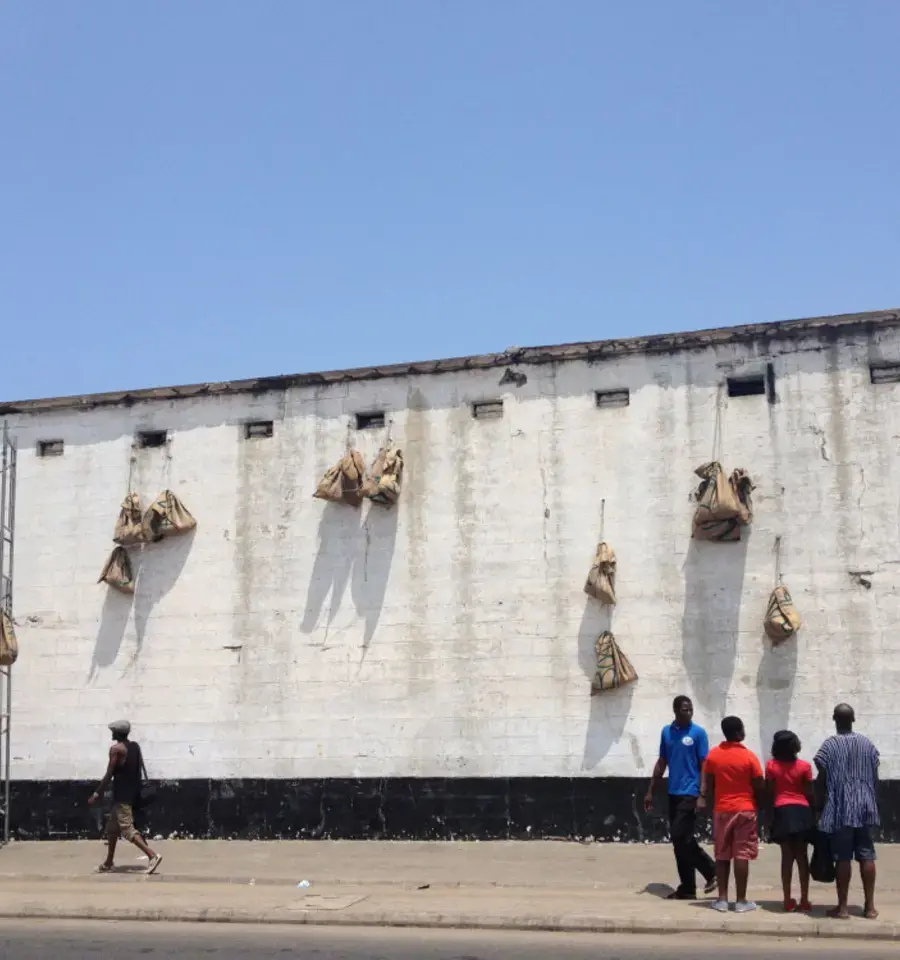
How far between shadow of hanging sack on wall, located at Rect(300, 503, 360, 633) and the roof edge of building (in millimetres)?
1752

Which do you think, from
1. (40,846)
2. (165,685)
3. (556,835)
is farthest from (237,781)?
(556,835)

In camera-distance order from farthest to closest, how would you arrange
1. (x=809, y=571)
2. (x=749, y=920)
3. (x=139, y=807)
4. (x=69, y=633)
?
Result: (x=69, y=633), (x=809, y=571), (x=139, y=807), (x=749, y=920)

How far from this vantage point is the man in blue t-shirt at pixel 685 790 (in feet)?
35.3

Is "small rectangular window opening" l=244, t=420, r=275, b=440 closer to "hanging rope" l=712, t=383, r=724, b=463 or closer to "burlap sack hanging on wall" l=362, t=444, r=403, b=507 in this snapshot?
"burlap sack hanging on wall" l=362, t=444, r=403, b=507

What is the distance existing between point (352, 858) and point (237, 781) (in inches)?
85.6

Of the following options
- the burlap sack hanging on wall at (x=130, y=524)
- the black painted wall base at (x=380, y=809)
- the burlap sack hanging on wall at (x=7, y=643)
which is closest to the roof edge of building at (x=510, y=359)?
the burlap sack hanging on wall at (x=130, y=524)

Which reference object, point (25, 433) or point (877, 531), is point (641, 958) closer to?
point (877, 531)

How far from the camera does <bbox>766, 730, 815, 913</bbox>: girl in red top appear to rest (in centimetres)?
995

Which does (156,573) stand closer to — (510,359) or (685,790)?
(510,359)

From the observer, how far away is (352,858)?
13938 mm

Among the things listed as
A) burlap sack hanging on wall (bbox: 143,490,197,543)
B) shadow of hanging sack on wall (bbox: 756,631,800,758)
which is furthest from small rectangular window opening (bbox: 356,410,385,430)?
shadow of hanging sack on wall (bbox: 756,631,800,758)

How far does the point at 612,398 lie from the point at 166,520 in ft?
19.1

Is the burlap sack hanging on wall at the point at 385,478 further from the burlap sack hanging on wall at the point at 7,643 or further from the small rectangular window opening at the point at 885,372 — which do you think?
the small rectangular window opening at the point at 885,372

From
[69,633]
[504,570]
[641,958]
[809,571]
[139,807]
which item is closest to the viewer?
[641,958]
